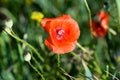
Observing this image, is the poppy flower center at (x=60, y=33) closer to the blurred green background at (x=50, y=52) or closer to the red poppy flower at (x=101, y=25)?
the blurred green background at (x=50, y=52)

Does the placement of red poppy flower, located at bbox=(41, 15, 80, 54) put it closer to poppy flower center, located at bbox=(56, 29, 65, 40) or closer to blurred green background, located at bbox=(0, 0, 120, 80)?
poppy flower center, located at bbox=(56, 29, 65, 40)

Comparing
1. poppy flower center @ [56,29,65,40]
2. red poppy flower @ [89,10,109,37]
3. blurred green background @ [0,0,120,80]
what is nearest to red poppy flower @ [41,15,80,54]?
poppy flower center @ [56,29,65,40]

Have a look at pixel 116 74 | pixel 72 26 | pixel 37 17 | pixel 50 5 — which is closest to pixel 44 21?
pixel 72 26

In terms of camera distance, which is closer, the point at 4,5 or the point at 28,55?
the point at 28,55

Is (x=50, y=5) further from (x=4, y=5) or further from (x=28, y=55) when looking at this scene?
(x=28, y=55)

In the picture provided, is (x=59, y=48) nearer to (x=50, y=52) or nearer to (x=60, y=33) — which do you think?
(x=60, y=33)

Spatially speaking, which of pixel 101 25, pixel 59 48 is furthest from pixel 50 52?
pixel 59 48

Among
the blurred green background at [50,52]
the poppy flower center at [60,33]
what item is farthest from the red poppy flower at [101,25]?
the poppy flower center at [60,33]
